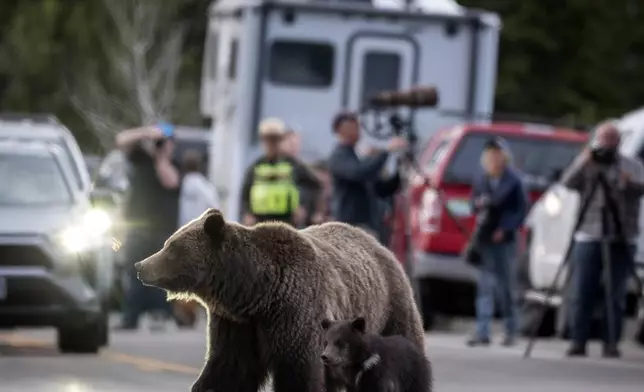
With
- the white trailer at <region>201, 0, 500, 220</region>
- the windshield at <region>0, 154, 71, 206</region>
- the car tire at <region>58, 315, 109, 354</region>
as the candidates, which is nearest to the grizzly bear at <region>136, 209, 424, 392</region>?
the car tire at <region>58, 315, 109, 354</region>

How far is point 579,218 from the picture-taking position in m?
19.6

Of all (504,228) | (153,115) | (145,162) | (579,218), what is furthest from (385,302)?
(153,115)

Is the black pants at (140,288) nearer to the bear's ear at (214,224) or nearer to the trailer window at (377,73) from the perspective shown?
the trailer window at (377,73)

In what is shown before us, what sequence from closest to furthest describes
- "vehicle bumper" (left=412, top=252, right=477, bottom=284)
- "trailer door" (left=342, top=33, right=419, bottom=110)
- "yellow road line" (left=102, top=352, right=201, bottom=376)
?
1. "yellow road line" (left=102, top=352, right=201, bottom=376)
2. "vehicle bumper" (left=412, top=252, right=477, bottom=284)
3. "trailer door" (left=342, top=33, right=419, bottom=110)

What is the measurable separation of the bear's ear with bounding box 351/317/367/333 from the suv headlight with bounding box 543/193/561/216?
11476 millimetres

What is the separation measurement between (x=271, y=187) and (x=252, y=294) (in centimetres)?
791

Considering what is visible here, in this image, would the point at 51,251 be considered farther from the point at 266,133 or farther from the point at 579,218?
the point at 579,218

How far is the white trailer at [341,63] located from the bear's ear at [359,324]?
16380 millimetres

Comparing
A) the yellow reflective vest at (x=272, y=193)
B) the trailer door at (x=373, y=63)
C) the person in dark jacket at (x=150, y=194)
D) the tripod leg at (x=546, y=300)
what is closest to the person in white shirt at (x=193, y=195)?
the person in dark jacket at (x=150, y=194)

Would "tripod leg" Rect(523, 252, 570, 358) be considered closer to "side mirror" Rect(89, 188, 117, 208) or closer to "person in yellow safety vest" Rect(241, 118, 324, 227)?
"person in yellow safety vest" Rect(241, 118, 324, 227)

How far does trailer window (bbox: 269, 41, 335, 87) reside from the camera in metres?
27.3

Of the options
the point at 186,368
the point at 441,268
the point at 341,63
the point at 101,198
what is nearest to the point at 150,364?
the point at 186,368

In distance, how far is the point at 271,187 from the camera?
59.1 ft

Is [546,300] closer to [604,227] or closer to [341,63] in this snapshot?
[604,227]
